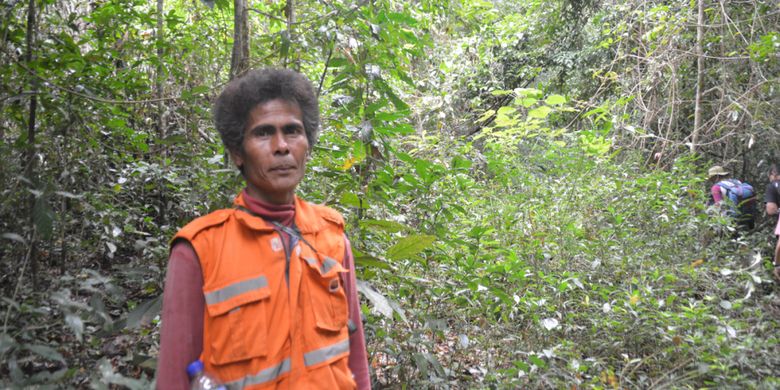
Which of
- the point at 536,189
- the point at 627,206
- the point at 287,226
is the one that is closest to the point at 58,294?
the point at 287,226

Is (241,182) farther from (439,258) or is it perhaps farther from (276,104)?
(439,258)

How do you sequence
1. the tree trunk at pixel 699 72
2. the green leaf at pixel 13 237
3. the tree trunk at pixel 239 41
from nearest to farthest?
the green leaf at pixel 13 237 → the tree trunk at pixel 239 41 → the tree trunk at pixel 699 72

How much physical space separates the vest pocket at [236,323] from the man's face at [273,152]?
1.11 ft

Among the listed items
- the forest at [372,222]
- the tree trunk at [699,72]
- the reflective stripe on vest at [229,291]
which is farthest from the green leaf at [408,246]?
the tree trunk at [699,72]

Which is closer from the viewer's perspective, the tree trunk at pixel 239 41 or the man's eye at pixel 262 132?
the man's eye at pixel 262 132

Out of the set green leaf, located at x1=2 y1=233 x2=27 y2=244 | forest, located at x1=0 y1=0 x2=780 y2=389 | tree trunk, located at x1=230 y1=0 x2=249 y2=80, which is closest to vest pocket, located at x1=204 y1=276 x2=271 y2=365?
forest, located at x1=0 y1=0 x2=780 y2=389

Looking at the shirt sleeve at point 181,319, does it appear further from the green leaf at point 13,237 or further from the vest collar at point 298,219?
the green leaf at point 13,237

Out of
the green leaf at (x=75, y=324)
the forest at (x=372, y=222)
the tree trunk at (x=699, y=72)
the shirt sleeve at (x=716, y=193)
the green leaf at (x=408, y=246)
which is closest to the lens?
the green leaf at (x=75, y=324)

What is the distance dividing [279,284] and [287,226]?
0.23 m

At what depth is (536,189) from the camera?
234 inches

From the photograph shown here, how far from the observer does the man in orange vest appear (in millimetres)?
1427

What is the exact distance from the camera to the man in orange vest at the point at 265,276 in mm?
1427

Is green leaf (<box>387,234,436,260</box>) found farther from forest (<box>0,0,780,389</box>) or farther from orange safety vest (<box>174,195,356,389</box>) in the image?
orange safety vest (<box>174,195,356,389</box>)

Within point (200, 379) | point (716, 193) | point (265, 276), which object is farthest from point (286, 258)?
point (716, 193)
